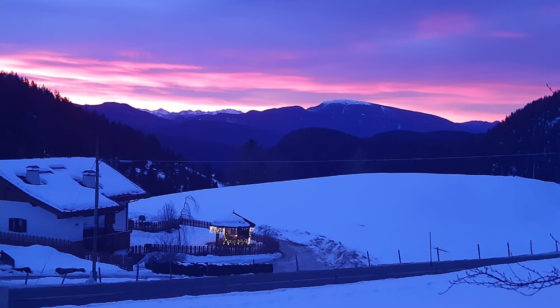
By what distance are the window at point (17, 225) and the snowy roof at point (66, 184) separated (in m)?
1.55

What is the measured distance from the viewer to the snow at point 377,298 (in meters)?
12.5

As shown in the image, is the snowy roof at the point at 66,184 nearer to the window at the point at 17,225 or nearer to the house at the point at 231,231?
the window at the point at 17,225

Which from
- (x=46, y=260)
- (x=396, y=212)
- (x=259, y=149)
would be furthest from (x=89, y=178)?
(x=259, y=149)

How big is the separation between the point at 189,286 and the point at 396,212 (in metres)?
27.3

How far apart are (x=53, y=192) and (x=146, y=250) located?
5.32 m

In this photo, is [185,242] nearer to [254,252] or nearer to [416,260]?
[254,252]

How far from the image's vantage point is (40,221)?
89.5ft

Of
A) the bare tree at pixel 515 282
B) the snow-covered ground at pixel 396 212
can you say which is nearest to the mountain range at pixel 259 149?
the snow-covered ground at pixel 396 212

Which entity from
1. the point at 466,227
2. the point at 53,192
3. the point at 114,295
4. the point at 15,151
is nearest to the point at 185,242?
the point at 53,192

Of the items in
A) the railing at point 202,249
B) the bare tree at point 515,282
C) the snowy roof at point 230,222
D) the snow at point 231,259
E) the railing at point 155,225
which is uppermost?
the bare tree at point 515,282

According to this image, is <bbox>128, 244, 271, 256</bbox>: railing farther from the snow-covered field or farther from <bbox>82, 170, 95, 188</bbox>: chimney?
<bbox>82, 170, 95, 188</bbox>: chimney

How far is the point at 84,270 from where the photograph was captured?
76.9 feet

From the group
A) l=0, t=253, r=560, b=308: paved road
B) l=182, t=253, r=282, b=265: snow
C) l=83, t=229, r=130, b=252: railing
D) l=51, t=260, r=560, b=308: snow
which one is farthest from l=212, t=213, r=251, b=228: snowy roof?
l=51, t=260, r=560, b=308: snow

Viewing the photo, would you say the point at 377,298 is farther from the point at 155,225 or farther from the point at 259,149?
the point at 259,149
